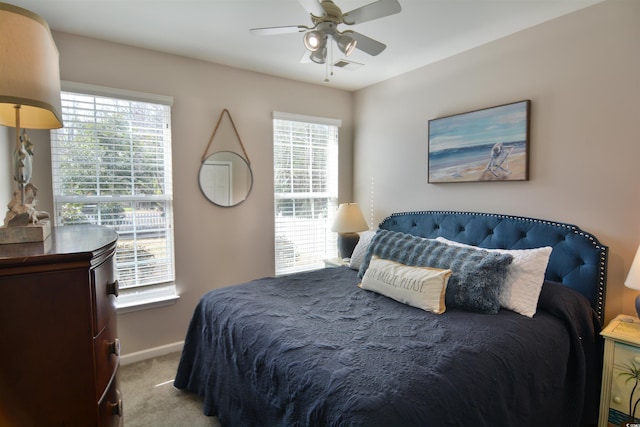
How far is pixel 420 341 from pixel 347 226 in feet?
6.19

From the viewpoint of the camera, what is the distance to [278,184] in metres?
3.62

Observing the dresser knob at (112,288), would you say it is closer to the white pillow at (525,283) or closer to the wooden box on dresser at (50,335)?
the wooden box on dresser at (50,335)

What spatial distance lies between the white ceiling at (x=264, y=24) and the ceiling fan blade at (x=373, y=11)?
499 mm

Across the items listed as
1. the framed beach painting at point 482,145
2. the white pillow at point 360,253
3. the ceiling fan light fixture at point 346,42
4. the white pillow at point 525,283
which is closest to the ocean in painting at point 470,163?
the framed beach painting at point 482,145

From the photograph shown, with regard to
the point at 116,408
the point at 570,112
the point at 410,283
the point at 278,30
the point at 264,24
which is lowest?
the point at 116,408

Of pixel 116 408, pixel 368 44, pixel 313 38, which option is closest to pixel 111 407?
pixel 116 408

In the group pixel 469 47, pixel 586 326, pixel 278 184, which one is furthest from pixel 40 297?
pixel 469 47

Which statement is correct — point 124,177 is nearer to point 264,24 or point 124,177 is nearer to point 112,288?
point 264,24

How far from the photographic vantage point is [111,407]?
1094 millimetres

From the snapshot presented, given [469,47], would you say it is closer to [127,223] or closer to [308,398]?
[308,398]

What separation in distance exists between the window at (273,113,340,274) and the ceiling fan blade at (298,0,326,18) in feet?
5.99

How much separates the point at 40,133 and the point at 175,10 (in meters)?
1.34

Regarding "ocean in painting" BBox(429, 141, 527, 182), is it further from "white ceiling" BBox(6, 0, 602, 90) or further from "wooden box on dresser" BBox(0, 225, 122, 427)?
"wooden box on dresser" BBox(0, 225, 122, 427)

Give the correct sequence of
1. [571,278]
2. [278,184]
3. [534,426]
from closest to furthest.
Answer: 1. [534,426]
2. [571,278]
3. [278,184]
